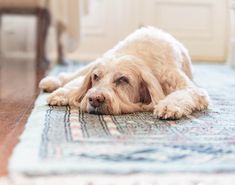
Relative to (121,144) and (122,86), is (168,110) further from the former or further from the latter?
(121,144)

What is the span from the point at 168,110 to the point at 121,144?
47 centimetres

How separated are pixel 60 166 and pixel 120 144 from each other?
0.92 feet

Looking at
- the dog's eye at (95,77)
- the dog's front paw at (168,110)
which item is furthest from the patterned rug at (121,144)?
the dog's eye at (95,77)

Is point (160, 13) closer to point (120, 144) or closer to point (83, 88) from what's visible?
point (83, 88)

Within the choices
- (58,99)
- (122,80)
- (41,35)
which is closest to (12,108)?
(58,99)

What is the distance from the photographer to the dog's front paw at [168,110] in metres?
1.64

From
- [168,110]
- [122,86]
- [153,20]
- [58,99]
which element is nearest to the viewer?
[168,110]

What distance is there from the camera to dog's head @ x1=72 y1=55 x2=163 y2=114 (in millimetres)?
1697

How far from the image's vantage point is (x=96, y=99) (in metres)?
1.66

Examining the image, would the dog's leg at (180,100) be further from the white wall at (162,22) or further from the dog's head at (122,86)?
the white wall at (162,22)

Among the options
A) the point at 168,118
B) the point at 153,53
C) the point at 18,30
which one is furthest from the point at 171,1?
the point at 168,118

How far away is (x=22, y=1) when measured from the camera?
159 inches

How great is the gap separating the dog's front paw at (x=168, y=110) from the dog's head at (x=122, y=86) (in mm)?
110

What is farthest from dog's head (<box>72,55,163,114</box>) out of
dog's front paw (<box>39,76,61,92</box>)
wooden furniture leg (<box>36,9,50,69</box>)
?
wooden furniture leg (<box>36,9,50,69</box>)
